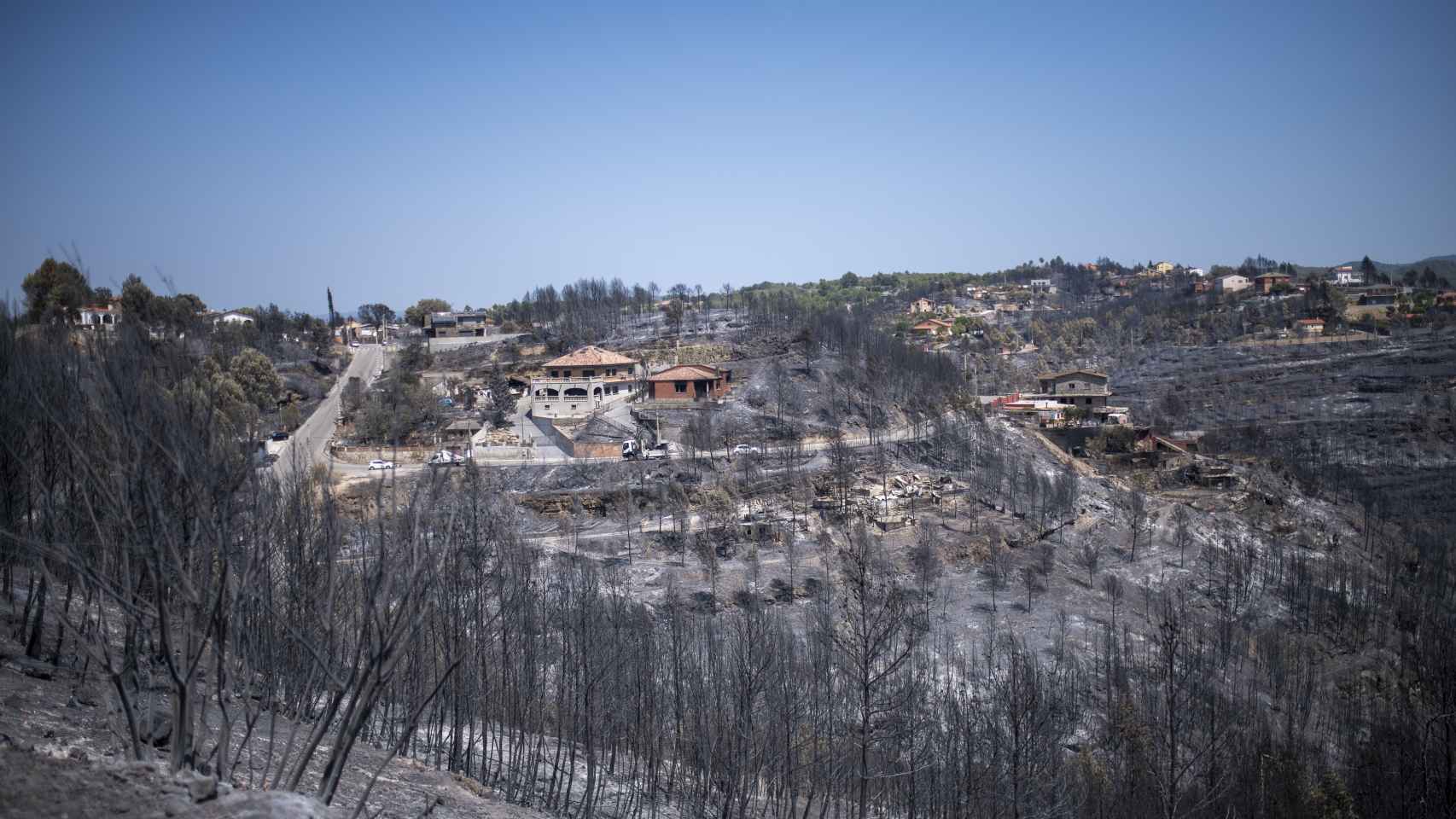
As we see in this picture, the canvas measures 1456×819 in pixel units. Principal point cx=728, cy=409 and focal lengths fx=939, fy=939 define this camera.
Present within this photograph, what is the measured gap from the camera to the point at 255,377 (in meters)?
48.5

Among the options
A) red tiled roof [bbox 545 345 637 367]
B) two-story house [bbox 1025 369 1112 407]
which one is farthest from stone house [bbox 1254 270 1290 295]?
red tiled roof [bbox 545 345 637 367]

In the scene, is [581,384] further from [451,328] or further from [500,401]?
[451,328]

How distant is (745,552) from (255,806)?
31.0 metres

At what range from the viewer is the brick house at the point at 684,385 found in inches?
2191

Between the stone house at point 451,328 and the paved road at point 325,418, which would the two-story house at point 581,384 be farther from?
the stone house at point 451,328

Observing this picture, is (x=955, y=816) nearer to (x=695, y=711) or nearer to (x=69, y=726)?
(x=695, y=711)

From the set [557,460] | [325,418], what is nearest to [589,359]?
[557,460]

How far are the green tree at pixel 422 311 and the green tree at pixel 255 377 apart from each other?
37.6 m

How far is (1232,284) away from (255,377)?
111494 mm

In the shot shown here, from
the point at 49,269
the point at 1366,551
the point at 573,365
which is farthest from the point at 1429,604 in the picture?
the point at 49,269

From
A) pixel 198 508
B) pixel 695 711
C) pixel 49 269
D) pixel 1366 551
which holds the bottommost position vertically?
Answer: pixel 1366 551

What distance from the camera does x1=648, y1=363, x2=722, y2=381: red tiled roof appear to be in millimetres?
55844

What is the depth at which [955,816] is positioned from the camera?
58.6 feet

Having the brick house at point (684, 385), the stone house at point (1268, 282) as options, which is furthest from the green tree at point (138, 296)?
the stone house at point (1268, 282)
